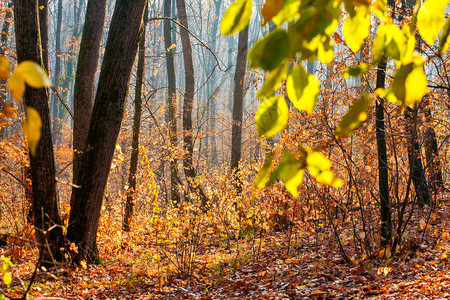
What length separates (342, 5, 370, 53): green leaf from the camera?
29.7 inches

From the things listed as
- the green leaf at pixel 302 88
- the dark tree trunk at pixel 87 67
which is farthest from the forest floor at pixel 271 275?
the green leaf at pixel 302 88

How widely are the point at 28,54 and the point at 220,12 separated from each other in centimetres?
2892

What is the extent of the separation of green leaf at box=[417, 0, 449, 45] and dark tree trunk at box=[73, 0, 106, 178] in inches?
251

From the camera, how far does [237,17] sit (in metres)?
0.74

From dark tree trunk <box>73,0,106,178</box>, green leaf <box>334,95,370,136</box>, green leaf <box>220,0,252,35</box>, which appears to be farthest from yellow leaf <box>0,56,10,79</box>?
dark tree trunk <box>73,0,106,178</box>

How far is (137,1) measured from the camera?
475 cm

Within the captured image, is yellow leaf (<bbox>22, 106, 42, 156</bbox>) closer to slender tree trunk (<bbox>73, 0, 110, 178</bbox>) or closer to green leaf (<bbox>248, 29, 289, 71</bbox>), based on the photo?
green leaf (<bbox>248, 29, 289, 71</bbox>)

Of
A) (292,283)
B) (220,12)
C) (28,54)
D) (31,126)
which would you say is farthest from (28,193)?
(220,12)

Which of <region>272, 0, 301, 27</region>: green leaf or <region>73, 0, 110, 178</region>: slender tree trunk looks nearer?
<region>272, 0, 301, 27</region>: green leaf

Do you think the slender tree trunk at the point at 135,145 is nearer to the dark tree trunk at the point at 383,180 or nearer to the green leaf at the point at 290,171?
the dark tree trunk at the point at 383,180

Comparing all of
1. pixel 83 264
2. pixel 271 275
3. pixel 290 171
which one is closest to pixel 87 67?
pixel 83 264

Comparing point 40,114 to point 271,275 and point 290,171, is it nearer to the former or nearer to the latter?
point 271,275

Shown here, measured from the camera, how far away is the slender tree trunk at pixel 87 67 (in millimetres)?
6438

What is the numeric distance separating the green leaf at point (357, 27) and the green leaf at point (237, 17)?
22 cm
